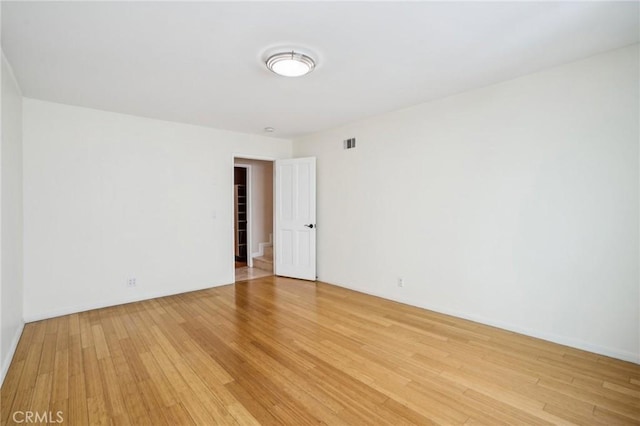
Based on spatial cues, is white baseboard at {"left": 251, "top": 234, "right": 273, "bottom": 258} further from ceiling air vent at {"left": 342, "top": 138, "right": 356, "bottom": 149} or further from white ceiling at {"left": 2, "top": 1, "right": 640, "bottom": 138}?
white ceiling at {"left": 2, "top": 1, "right": 640, "bottom": 138}

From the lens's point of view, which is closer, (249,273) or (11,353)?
(11,353)

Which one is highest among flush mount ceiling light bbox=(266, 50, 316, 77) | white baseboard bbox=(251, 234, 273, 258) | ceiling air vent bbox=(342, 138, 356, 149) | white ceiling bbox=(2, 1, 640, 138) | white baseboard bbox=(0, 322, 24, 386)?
white ceiling bbox=(2, 1, 640, 138)

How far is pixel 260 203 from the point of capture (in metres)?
7.06

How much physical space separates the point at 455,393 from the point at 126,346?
2.89 meters

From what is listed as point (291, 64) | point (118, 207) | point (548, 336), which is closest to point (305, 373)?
point (548, 336)

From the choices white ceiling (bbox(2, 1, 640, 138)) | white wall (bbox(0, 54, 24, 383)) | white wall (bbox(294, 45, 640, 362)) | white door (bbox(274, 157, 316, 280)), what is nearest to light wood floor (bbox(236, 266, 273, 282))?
white door (bbox(274, 157, 316, 280))

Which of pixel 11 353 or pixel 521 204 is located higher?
pixel 521 204

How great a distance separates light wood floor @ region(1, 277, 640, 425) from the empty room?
0.8 inches

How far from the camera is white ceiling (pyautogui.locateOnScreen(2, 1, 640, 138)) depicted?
191 centimetres

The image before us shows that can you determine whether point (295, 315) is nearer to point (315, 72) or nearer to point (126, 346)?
point (126, 346)

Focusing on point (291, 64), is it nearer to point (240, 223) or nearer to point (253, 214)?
point (253, 214)

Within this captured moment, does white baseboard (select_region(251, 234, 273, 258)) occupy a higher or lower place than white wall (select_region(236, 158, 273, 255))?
lower

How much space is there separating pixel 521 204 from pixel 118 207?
4820mm

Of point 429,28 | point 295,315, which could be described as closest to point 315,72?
point 429,28
